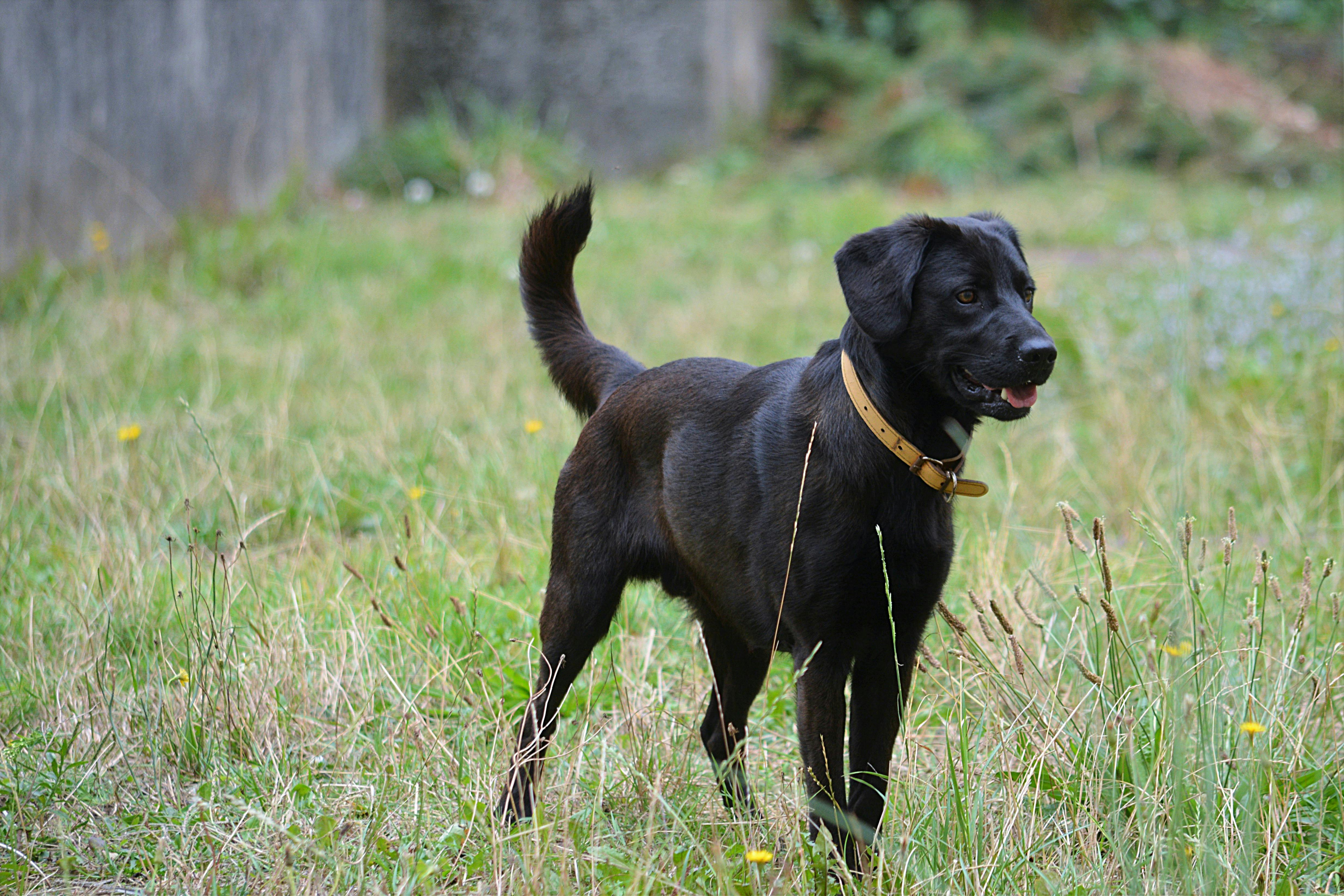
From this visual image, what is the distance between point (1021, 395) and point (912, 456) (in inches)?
8.6

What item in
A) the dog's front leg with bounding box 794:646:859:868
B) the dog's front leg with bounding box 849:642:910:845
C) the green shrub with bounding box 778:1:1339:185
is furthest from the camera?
the green shrub with bounding box 778:1:1339:185

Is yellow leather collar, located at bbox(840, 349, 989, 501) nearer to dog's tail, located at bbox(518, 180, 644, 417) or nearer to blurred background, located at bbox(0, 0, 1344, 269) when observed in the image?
dog's tail, located at bbox(518, 180, 644, 417)

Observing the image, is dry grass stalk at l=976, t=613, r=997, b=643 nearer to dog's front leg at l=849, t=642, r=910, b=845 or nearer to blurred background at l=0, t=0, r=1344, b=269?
dog's front leg at l=849, t=642, r=910, b=845

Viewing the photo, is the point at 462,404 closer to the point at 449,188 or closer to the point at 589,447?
the point at 589,447

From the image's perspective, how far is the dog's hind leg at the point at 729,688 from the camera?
2285 millimetres

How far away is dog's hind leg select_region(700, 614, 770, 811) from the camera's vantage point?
2.29m

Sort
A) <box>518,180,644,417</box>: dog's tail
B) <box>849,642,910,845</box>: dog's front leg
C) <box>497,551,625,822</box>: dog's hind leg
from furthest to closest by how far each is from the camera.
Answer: <box>518,180,644,417</box>: dog's tail < <box>497,551,625,822</box>: dog's hind leg < <box>849,642,910,845</box>: dog's front leg

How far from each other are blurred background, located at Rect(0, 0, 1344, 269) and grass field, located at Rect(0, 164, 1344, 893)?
5.85 ft

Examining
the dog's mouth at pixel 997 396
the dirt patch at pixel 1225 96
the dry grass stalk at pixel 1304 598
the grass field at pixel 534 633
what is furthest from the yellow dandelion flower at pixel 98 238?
the dirt patch at pixel 1225 96

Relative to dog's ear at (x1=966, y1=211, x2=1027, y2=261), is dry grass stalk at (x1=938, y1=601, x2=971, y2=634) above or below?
below

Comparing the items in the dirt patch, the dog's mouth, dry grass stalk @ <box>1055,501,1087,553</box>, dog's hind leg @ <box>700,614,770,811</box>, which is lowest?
dog's hind leg @ <box>700,614,770,811</box>

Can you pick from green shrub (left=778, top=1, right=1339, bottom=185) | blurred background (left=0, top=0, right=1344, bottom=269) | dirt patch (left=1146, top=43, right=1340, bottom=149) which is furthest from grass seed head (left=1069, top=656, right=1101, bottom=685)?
dirt patch (left=1146, top=43, right=1340, bottom=149)

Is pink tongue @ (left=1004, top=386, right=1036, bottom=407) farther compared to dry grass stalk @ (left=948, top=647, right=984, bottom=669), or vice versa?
dry grass stalk @ (left=948, top=647, right=984, bottom=669)

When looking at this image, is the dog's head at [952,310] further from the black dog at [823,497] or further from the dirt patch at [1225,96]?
the dirt patch at [1225,96]
